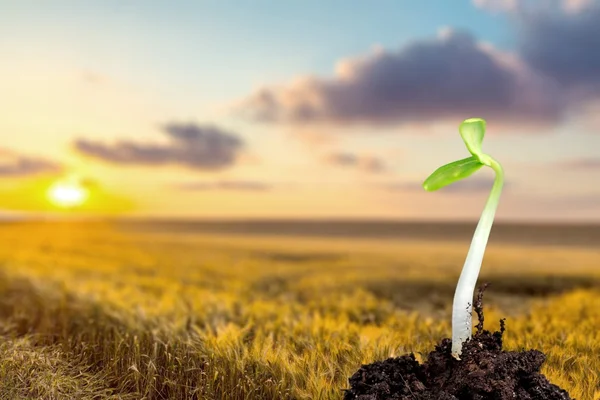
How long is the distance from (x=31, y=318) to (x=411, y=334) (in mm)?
5715

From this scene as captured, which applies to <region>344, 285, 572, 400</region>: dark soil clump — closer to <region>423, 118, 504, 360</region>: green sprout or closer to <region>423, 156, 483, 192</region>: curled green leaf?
<region>423, 118, 504, 360</region>: green sprout

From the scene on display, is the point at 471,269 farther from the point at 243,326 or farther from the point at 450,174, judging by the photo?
the point at 243,326

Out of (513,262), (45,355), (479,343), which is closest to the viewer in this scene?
(479,343)

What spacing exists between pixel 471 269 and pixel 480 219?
36 cm

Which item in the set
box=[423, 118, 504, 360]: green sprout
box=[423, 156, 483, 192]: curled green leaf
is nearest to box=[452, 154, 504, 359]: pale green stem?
box=[423, 118, 504, 360]: green sprout

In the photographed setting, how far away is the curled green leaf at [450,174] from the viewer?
428cm

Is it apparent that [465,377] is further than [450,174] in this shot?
No

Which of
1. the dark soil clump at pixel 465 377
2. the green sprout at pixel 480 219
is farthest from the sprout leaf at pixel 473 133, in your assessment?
the dark soil clump at pixel 465 377

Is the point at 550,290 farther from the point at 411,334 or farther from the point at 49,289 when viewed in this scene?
the point at 49,289

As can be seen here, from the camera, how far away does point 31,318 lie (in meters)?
8.82

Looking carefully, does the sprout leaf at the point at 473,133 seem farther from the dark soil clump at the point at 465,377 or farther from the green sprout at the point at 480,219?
the dark soil clump at the point at 465,377

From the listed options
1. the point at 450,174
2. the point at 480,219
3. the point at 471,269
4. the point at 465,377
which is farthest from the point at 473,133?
the point at 465,377

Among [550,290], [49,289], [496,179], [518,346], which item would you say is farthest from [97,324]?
[550,290]

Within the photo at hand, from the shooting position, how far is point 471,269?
4004mm
